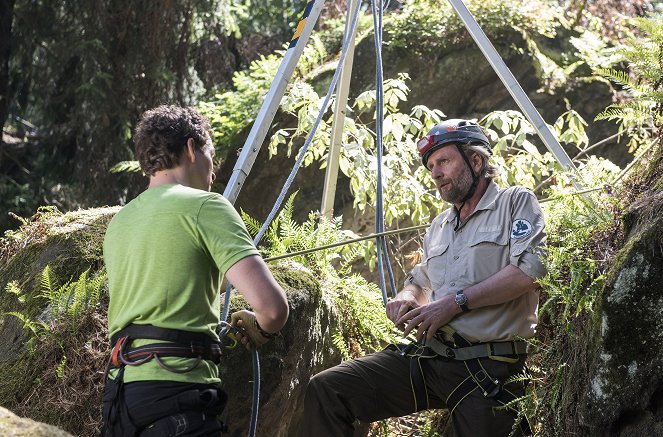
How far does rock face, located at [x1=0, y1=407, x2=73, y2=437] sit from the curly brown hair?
1.08m

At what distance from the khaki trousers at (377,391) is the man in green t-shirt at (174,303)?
138 cm

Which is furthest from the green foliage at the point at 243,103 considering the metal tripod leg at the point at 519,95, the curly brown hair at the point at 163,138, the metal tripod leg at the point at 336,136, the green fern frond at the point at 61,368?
the curly brown hair at the point at 163,138

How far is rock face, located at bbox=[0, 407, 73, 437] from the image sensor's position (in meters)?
2.27

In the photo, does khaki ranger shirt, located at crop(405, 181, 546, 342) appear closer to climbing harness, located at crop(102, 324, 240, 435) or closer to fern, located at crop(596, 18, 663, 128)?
fern, located at crop(596, 18, 663, 128)

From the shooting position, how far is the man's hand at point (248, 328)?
3.42m

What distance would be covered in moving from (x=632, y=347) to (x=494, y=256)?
3.59 ft

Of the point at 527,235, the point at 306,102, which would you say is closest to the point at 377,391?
the point at 527,235

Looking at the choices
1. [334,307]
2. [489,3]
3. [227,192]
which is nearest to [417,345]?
[334,307]

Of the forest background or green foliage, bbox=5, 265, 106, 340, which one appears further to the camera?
the forest background

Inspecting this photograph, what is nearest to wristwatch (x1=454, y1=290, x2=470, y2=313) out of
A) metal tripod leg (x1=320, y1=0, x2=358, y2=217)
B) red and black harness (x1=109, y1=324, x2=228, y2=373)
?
red and black harness (x1=109, y1=324, x2=228, y2=373)

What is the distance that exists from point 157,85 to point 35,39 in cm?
192

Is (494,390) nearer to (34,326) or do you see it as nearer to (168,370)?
(168,370)

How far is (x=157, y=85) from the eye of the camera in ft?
34.6

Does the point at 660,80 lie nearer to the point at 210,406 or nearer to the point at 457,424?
the point at 457,424
